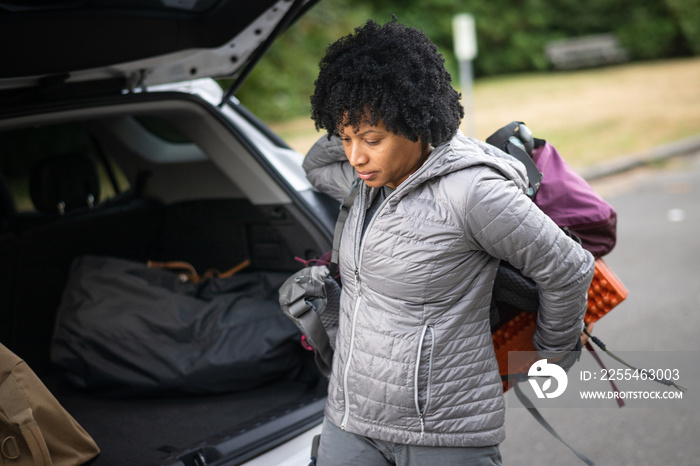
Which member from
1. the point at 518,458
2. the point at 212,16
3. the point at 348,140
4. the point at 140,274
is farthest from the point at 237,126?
the point at 518,458

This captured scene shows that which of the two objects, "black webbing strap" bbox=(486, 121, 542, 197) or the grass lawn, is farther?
the grass lawn

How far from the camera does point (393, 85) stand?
1596 millimetres

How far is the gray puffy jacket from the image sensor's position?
162cm

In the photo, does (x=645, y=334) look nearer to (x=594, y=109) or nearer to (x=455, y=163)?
(x=455, y=163)

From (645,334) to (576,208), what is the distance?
2456mm

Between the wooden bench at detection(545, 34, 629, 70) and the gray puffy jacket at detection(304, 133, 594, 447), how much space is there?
1670 centimetres

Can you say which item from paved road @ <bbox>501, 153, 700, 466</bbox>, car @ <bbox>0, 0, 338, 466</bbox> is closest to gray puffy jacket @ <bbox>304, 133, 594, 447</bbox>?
car @ <bbox>0, 0, 338, 466</bbox>

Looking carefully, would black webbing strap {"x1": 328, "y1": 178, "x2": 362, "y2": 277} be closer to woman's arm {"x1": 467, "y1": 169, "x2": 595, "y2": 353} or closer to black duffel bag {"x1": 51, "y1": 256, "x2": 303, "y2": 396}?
woman's arm {"x1": 467, "y1": 169, "x2": 595, "y2": 353}

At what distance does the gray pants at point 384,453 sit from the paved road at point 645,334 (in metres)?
1.40

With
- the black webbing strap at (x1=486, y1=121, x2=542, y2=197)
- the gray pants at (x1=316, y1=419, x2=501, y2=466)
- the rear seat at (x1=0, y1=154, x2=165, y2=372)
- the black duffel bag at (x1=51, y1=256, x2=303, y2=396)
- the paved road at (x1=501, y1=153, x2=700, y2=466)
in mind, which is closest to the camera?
the gray pants at (x1=316, y1=419, x2=501, y2=466)

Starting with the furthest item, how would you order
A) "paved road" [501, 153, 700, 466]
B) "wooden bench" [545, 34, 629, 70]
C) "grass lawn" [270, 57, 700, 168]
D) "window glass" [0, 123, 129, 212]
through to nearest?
"wooden bench" [545, 34, 629, 70] < "grass lawn" [270, 57, 700, 168] < "window glass" [0, 123, 129, 212] < "paved road" [501, 153, 700, 466]

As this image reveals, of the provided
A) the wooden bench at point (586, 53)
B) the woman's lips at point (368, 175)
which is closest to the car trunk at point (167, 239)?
the woman's lips at point (368, 175)

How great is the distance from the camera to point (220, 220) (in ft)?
11.3

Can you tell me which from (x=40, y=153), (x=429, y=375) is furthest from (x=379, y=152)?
(x=40, y=153)
